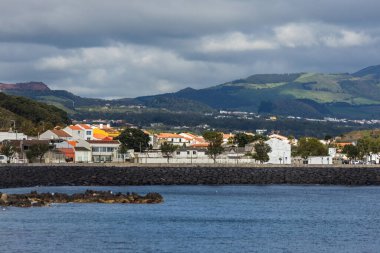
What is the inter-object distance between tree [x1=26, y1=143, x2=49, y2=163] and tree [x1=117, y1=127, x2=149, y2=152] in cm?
2290

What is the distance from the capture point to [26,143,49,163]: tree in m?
137

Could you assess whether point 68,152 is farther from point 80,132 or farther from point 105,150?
point 80,132

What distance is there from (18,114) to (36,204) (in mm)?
131185

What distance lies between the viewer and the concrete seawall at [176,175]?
335 ft

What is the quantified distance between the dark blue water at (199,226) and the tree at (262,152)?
71400 millimetres

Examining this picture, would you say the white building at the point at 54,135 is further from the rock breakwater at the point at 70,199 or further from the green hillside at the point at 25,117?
the rock breakwater at the point at 70,199

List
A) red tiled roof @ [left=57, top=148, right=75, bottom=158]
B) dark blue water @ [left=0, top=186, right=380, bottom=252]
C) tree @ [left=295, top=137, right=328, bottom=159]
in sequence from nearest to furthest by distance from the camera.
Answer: dark blue water @ [left=0, top=186, right=380, bottom=252] → red tiled roof @ [left=57, top=148, right=75, bottom=158] → tree @ [left=295, top=137, right=328, bottom=159]

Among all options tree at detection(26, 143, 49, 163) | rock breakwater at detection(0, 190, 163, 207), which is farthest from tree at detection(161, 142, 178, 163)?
rock breakwater at detection(0, 190, 163, 207)

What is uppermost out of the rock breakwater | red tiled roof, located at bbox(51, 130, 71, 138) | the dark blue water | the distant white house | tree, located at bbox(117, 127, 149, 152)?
red tiled roof, located at bbox(51, 130, 71, 138)

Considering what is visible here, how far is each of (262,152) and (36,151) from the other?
36.3 m

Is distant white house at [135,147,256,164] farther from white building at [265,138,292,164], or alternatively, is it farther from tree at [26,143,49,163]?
tree at [26,143,49,163]

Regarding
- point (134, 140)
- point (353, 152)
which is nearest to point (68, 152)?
point (134, 140)

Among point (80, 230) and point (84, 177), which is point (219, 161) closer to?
point (84, 177)

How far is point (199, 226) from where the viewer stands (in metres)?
55.2
